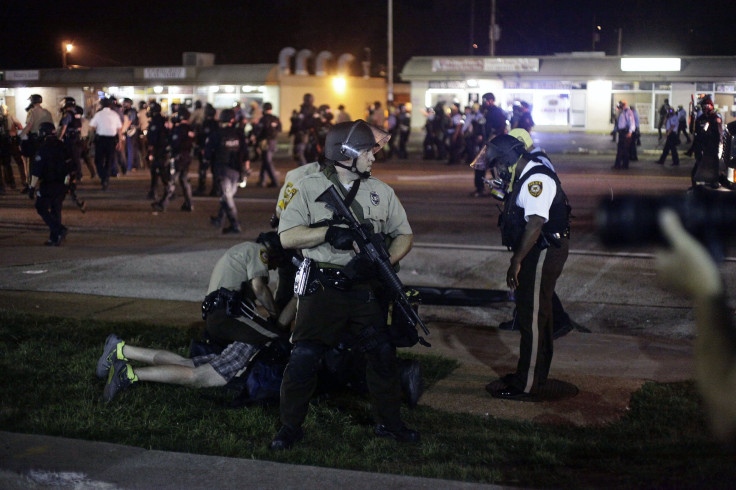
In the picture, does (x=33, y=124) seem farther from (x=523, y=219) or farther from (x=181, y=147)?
(x=523, y=219)

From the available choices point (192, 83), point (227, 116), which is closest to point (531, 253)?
point (227, 116)

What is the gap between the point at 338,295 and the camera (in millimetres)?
5008

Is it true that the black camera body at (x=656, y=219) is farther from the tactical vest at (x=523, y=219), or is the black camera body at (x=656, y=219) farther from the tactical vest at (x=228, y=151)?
the tactical vest at (x=228, y=151)

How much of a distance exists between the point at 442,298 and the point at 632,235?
677 centimetres

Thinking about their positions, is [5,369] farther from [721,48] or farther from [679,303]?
[721,48]

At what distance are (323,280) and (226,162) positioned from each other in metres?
8.57

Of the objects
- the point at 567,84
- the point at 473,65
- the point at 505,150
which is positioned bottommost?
the point at 505,150

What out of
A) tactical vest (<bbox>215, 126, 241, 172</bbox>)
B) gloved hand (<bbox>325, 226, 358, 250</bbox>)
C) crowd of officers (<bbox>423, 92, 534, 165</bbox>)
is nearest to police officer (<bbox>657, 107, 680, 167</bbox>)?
crowd of officers (<bbox>423, 92, 534, 165</bbox>)

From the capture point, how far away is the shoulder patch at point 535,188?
5.79 metres

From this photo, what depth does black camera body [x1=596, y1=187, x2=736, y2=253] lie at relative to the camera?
6.86 feet

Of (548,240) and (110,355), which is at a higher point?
(548,240)

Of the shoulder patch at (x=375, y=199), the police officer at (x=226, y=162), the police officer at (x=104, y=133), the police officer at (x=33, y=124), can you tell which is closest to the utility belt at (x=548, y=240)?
the shoulder patch at (x=375, y=199)

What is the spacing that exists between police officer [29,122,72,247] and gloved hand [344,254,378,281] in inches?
305

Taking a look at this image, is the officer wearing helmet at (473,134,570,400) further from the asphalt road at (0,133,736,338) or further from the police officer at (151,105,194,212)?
the police officer at (151,105,194,212)
